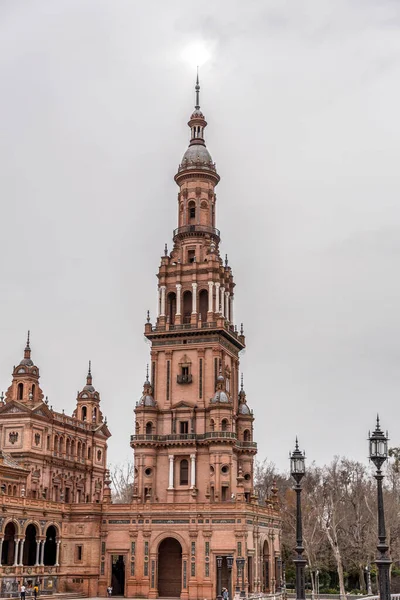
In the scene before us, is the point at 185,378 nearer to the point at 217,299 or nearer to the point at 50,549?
the point at 217,299

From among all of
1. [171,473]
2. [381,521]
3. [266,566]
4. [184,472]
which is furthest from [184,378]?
[381,521]

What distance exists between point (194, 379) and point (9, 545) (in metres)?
22.5

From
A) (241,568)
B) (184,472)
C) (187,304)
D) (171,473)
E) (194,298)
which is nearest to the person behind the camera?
(241,568)

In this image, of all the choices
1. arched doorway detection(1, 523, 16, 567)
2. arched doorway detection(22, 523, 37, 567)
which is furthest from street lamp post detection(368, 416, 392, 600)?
arched doorway detection(22, 523, 37, 567)

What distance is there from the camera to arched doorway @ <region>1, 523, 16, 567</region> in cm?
6819

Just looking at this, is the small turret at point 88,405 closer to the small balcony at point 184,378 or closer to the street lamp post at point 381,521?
the small balcony at point 184,378

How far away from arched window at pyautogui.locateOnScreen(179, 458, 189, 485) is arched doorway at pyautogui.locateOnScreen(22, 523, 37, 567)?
1399 centimetres

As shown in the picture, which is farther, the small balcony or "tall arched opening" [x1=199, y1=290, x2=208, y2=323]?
"tall arched opening" [x1=199, y1=290, x2=208, y2=323]

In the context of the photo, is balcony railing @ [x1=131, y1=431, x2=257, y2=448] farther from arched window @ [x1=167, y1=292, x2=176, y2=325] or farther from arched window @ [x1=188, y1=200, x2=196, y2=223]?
arched window @ [x1=188, y1=200, x2=196, y2=223]

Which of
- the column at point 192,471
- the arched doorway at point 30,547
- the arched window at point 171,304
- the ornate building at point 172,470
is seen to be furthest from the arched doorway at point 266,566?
the arched window at point 171,304

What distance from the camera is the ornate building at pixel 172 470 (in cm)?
6925

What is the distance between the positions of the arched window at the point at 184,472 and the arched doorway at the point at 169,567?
5793 mm

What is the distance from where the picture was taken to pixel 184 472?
77312 millimetres

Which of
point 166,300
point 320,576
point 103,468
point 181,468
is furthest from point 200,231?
point 320,576
